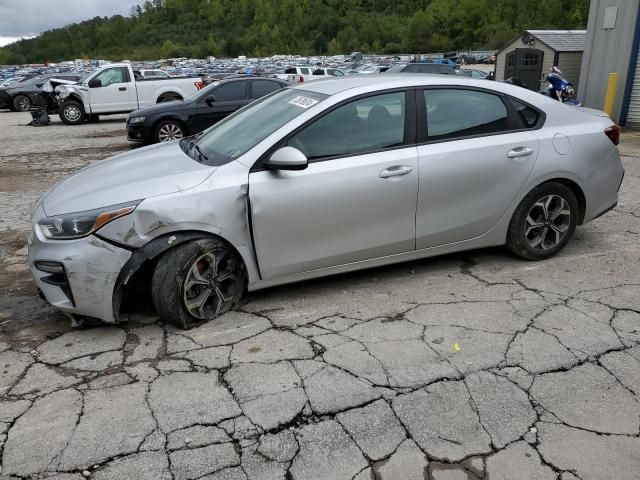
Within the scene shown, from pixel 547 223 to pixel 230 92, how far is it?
850cm

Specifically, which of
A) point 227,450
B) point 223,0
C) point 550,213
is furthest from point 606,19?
point 223,0

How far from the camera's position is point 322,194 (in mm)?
3645

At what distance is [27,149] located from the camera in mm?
12234

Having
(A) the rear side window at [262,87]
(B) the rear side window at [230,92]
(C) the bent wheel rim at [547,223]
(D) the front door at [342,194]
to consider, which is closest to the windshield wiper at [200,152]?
(D) the front door at [342,194]

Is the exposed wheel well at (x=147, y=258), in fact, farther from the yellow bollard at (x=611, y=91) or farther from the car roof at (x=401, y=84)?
the yellow bollard at (x=611, y=91)

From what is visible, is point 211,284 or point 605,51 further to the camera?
point 605,51

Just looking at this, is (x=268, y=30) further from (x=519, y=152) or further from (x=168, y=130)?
(x=519, y=152)

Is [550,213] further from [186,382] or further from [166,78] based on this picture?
[166,78]

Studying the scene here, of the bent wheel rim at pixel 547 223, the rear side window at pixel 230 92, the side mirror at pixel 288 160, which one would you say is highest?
the side mirror at pixel 288 160

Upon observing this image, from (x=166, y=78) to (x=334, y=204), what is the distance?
1446 cm

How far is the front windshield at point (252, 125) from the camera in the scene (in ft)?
12.5

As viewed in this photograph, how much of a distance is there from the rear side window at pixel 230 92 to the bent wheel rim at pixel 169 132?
3.41 ft

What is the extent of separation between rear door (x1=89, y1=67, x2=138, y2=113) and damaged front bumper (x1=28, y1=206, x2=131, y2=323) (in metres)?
14.2

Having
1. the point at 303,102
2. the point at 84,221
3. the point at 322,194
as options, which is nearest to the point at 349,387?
the point at 322,194
